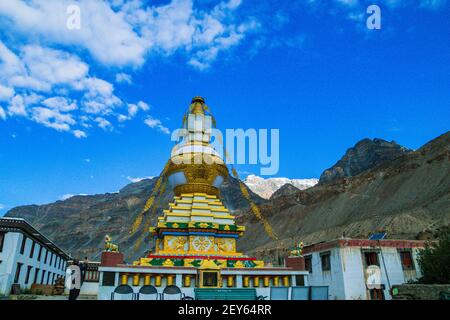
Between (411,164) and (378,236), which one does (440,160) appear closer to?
(411,164)

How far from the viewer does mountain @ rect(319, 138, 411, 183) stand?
355 ft

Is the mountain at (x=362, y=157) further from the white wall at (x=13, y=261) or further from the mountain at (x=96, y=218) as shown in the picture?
the white wall at (x=13, y=261)

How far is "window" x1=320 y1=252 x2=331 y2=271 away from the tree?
557cm

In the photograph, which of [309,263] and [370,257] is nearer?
[370,257]

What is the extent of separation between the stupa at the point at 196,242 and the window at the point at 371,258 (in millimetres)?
6409

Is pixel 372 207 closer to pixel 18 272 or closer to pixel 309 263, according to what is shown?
pixel 309 263

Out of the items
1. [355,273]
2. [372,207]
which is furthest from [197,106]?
[372,207]

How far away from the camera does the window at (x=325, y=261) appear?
23633 mm

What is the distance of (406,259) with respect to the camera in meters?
23.6

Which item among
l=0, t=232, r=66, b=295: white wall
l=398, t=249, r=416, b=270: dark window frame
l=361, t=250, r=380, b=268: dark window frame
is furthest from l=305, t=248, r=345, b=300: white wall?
l=0, t=232, r=66, b=295: white wall

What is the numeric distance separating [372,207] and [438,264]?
4540 centimetres

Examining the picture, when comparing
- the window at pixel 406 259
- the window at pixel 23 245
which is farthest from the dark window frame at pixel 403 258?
the window at pixel 23 245

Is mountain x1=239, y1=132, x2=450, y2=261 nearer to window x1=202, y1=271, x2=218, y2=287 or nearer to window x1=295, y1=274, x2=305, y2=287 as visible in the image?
window x1=295, y1=274, x2=305, y2=287
